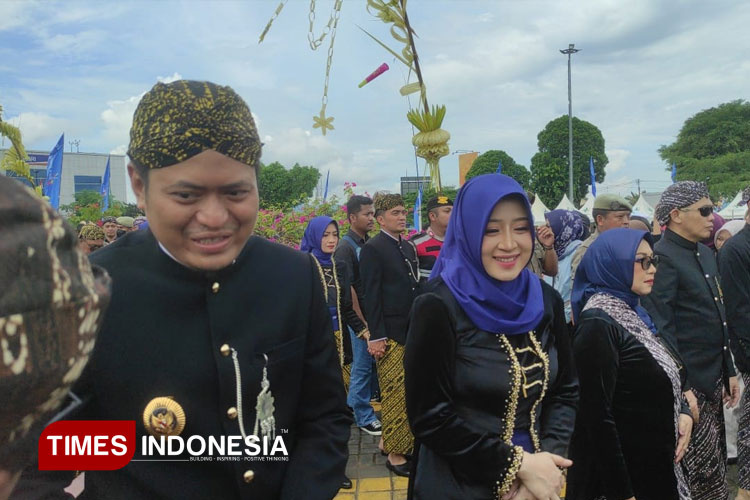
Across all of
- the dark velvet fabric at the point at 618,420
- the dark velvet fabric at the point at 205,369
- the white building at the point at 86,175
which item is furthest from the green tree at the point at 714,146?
the white building at the point at 86,175

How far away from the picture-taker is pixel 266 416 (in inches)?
54.3

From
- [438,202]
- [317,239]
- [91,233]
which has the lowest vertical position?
[317,239]

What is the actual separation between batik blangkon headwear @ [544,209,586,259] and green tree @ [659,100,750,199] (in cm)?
4020

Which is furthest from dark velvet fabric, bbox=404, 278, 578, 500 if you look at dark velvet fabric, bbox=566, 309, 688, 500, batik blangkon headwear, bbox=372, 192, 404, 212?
batik blangkon headwear, bbox=372, 192, 404, 212

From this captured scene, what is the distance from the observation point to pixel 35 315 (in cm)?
50

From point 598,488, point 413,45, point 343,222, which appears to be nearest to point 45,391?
point 598,488

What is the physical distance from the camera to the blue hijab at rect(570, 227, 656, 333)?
2.57 meters

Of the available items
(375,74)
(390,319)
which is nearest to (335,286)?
(390,319)

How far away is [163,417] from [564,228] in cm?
470

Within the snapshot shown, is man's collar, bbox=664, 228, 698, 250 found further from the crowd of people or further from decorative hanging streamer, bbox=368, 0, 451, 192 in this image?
decorative hanging streamer, bbox=368, 0, 451, 192

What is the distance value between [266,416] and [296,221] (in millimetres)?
10155

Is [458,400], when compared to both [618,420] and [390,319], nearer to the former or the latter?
[618,420]

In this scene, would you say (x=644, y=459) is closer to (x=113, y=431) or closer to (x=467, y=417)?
(x=467, y=417)

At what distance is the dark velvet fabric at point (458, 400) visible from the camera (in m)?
1.91
